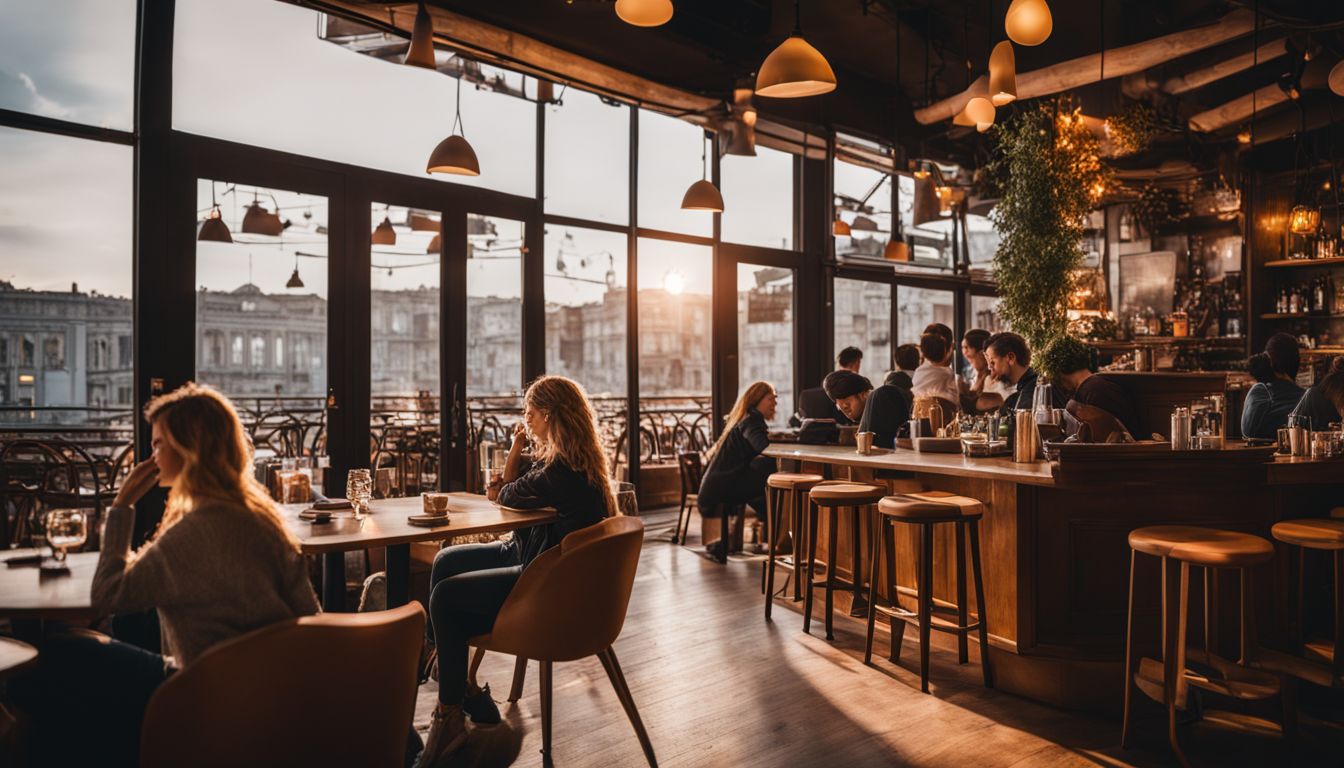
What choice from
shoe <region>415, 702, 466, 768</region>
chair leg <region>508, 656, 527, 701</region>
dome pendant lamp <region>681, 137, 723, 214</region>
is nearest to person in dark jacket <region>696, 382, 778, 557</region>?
dome pendant lamp <region>681, 137, 723, 214</region>

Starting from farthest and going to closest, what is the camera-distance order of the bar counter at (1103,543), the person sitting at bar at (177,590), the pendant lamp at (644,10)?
the pendant lamp at (644,10), the bar counter at (1103,543), the person sitting at bar at (177,590)

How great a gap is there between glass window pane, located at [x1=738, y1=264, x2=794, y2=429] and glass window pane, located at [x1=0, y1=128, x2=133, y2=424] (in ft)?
18.0

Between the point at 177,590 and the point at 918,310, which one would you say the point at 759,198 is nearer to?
the point at 918,310

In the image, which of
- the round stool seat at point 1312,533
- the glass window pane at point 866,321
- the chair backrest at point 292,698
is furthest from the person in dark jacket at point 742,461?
the chair backrest at point 292,698

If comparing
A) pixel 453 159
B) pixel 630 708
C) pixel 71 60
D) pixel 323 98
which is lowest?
pixel 630 708

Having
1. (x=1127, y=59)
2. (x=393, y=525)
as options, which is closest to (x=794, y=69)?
(x=393, y=525)

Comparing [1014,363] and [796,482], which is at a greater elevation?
[1014,363]

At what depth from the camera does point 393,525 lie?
294cm

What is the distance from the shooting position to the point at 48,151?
16.5 ft

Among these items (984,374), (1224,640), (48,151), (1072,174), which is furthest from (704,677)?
(1072,174)

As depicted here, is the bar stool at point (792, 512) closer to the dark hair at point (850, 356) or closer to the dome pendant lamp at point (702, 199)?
the dark hair at point (850, 356)

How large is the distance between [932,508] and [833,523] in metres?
0.91

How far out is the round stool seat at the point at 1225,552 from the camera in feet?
9.23

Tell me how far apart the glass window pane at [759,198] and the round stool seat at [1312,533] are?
613 centimetres
